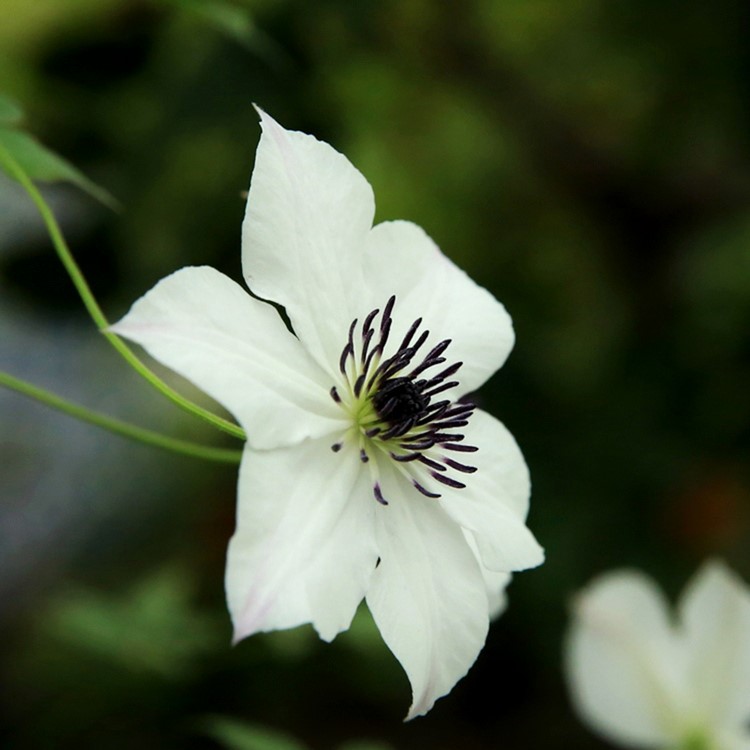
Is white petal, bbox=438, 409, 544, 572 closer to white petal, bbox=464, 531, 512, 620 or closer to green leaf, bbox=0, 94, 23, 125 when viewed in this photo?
white petal, bbox=464, 531, 512, 620

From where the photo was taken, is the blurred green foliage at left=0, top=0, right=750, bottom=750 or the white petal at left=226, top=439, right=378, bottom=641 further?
the blurred green foliage at left=0, top=0, right=750, bottom=750

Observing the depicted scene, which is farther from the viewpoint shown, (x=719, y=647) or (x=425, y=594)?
(x=719, y=647)

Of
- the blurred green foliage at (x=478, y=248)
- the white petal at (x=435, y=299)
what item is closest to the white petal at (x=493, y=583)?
the white petal at (x=435, y=299)

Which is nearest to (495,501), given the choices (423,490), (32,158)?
(423,490)

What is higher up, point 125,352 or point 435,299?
point 435,299

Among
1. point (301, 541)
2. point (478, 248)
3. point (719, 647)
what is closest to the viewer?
point (301, 541)

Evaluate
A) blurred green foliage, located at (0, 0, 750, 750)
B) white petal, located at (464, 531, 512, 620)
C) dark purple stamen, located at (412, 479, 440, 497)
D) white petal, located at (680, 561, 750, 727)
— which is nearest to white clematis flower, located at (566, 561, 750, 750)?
white petal, located at (680, 561, 750, 727)

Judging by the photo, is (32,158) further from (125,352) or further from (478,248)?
(478,248)

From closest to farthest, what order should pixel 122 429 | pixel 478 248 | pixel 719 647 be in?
pixel 122 429 < pixel 719 647 < pixel 478 248
